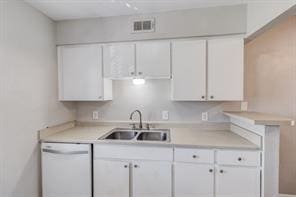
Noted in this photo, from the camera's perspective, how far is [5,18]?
1.77m

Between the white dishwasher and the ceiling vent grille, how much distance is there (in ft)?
5.02

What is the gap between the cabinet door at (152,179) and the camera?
1.97m

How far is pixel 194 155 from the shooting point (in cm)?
192

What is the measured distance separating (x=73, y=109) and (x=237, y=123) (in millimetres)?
2329

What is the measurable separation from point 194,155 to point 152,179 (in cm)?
52

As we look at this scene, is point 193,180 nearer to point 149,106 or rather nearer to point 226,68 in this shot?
point 149,106

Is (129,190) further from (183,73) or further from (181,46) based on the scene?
(181,46)

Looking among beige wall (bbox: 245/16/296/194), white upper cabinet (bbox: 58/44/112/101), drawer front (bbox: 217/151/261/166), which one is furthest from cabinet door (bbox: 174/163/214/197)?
white upper cabinet (bbox: 58/44/112/101)

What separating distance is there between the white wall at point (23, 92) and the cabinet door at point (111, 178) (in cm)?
74

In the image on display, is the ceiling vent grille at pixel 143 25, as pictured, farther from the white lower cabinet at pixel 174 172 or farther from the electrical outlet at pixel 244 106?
the electrical outlet at pixel 244 106

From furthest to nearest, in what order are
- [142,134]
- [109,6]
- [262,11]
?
[142,134] < [109,6] < [262,11]

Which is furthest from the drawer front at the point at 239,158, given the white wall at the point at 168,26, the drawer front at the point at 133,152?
the white wall at the point at 168,26

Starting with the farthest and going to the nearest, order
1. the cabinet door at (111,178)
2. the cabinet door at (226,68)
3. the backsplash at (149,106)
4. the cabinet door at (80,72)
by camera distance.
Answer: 1. the backsplash at (149,106)
2. the cabinet door at (80,72)
3. the cabinet door at (226,68)
4. the cabinet door at (111,178)

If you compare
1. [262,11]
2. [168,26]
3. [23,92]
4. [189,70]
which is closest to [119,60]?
[168,26]
